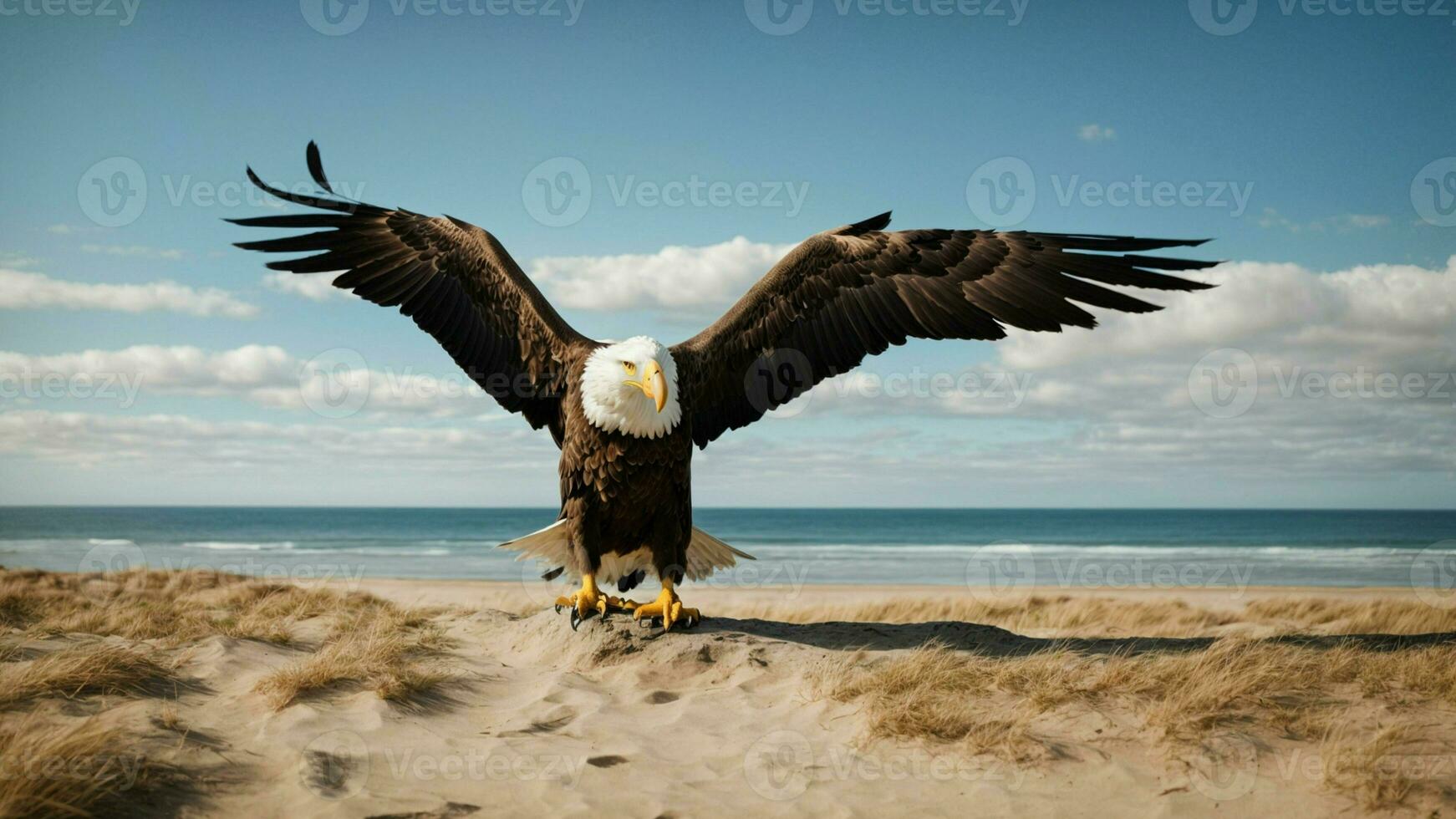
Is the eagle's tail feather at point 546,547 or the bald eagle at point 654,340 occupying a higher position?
the bald eagle at point 654,340

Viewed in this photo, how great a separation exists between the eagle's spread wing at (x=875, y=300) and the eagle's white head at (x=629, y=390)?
1.25 feet

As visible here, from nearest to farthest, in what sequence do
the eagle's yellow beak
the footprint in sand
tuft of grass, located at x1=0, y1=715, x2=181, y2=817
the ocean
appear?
tuft of grass, located at x1=0, y1=715, x2=181, y2=817, the footprint in sand, the eagle's yellow beak, the ocean

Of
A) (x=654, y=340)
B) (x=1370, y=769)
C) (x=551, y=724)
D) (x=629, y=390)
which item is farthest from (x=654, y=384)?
(x=1370, y=769)

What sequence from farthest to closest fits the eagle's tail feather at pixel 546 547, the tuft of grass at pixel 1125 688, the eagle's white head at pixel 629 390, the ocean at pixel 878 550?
the ocean at pixel 878 550
the eagle's tail feather at pixel 546 547
the eagle's white head at pixel 629 390
the tuft of grass at pixel 1125 688

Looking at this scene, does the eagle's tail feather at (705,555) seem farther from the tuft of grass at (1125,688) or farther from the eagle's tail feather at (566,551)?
the tuft of grass at (1125,688)

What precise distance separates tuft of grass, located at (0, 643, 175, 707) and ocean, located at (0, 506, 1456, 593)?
15.9 metres

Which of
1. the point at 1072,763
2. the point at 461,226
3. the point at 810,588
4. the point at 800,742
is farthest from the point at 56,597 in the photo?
the point at 810,588

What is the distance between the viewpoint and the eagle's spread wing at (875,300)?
5984mm

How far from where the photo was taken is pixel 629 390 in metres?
5.67

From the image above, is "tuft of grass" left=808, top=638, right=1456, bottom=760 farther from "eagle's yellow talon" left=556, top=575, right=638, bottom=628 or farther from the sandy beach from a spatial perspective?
"eagle's yellow talon" left=556, top=575, right=638, bottom=628

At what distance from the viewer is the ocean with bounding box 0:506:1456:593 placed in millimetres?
27047

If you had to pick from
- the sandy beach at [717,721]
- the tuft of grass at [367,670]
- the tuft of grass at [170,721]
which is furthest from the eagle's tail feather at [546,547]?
the tuft of grass at [170,721]

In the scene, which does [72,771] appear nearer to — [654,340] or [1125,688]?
[654,340]

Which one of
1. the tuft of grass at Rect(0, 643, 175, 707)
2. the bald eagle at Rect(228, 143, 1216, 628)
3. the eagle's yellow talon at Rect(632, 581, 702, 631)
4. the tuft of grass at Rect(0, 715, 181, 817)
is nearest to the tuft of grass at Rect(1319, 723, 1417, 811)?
the bald eagle at Rect(228, 143, 1216, 628)
